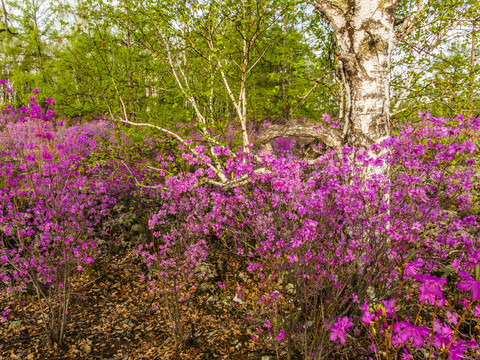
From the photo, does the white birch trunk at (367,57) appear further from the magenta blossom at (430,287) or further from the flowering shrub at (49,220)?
the flowering shrub at (49,220)

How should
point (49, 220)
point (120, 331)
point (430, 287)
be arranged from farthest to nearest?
point (49, 220) → point (120, 331) → point (430, 287)

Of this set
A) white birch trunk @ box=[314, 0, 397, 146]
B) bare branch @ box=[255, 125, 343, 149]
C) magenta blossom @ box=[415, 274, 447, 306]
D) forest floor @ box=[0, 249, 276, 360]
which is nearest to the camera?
magenta blossom @ box=[415, 274, 447, 306]

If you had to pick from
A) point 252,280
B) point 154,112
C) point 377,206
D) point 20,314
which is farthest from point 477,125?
point 20,314

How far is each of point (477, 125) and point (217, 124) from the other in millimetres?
3935

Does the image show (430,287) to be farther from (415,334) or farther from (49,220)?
(49,220)

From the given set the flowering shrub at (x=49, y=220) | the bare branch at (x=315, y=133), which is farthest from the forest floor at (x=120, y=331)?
the bare branch at (x=315, y=133)

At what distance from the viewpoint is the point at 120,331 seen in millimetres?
3613

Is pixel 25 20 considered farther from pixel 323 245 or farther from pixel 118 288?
pixel 323 245

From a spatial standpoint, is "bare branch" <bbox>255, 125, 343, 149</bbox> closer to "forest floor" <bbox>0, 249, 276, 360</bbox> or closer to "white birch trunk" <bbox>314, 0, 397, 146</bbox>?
"white birch trunk" <bbox>314, 0, 397, 146</bbox>

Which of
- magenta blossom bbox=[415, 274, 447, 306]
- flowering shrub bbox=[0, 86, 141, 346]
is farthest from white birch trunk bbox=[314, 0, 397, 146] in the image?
flowering shrub bbox=[0, 86, 141, 346]

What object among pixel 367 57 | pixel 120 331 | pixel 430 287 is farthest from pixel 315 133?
pixel 120 331

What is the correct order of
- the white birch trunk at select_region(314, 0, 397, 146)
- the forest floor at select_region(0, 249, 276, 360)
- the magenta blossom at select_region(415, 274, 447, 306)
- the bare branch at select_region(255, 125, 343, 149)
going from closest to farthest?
the magenta blossom at select_region(415, 274, 447, 306) < the forest floor at select_region(0, 249, 276, 360) < the white birch trunk at select_region(314, 0, 397, 146) < the bare branch at select_region(255, 125, 343, 149)

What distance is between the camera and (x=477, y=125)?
246 cm

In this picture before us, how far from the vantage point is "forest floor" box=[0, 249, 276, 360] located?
3.19 meters
